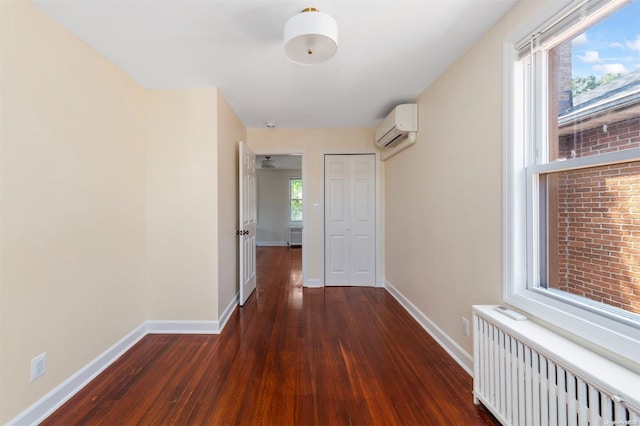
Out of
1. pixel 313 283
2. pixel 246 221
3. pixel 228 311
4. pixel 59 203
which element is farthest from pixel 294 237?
pixel 59 203

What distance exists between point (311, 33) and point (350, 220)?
2.80 meters

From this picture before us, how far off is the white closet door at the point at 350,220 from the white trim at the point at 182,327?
1846 mm

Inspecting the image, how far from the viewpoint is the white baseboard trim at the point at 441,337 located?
6.14 ft

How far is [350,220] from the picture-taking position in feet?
12.8

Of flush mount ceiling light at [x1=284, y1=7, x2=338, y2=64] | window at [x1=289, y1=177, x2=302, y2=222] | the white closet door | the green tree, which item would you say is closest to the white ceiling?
flush mount ceiling light at [x1=284, y1=7, x2=338, y2=64]

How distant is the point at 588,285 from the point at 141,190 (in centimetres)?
323

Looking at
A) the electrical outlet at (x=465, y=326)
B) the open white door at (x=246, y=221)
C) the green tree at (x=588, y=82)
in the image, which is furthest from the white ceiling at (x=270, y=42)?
the electrical outlet at (x=465, y=326)

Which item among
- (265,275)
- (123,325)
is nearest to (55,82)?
(123,325)

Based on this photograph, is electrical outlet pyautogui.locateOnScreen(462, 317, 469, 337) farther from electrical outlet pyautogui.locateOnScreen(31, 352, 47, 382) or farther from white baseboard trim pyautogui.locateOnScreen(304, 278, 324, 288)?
electrical outlet pyautogui.locateOnScreen(31, 352, 47, 382)

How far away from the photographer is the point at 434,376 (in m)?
1.81

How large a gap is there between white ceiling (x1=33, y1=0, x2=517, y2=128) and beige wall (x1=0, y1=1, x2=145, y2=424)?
9.4 inches

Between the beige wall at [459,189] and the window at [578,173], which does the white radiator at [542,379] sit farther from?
the beige wall at [459,189]

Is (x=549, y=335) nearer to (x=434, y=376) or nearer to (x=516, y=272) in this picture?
(x=516, y=272)

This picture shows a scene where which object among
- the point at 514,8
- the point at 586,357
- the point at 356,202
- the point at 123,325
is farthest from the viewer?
the point at 356,202
